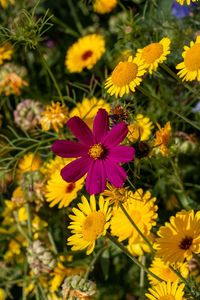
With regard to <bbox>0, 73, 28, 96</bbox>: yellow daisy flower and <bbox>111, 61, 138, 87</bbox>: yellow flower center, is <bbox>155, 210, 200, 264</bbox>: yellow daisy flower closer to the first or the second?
<bbox>111, 61, 138, 87</bbox>: yellow flower center

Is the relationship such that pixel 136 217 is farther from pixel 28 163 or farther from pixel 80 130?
pixel 28 163

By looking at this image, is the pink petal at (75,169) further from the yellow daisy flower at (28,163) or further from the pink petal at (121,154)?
the yellow daisy flower at (28,163)

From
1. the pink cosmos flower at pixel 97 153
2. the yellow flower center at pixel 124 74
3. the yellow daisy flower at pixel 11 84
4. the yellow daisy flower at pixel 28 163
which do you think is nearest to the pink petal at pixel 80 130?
the pink cosmos flower at pixel 97 153

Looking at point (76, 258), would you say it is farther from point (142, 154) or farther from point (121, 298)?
point (142, 154)

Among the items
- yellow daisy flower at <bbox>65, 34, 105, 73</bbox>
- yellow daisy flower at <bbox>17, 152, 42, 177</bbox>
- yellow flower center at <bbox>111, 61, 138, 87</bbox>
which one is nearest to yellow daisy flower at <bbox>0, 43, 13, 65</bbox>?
yellow daisy flower at <bbox>65, 34, 105, 73</bbox>

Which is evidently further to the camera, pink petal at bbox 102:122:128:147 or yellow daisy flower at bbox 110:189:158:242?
yellow daisy flower at bbox 110:189:158:242

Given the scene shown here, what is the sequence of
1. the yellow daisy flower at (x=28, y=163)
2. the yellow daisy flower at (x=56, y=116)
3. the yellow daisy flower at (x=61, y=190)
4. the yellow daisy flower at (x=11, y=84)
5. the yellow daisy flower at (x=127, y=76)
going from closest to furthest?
the yellow daisy flower at (x=127, y=76), the yellow daisy flower at (x=61, y=190), the yellow daisy flower at (x=56, y=116), the yellow daisy flower at (x=28, y=163), the yellow daisy flower at (x=11, y=84)

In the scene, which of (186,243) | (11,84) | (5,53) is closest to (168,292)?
(186,243)
